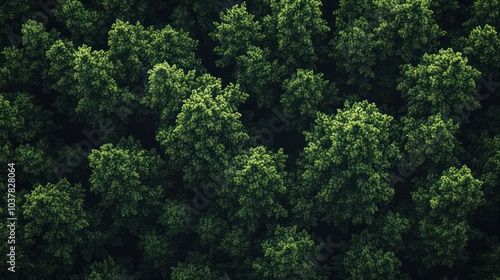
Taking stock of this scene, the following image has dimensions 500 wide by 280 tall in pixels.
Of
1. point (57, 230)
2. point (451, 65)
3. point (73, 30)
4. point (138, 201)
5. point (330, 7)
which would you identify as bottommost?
point (57, 230)

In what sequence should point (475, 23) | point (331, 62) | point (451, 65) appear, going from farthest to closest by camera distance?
point (331, 62) < point (475, 23) < point (451, 65)

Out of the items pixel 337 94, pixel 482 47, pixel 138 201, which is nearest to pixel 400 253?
pixel 337 94

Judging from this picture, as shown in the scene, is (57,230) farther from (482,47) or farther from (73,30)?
(482,47)

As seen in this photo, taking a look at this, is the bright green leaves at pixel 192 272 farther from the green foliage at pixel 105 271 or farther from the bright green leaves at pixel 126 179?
the bright green leaves at pixel 126 179

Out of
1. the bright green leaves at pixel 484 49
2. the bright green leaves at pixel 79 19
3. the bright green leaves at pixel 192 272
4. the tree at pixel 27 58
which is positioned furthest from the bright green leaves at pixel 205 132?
the bright green leaves at pixel 484 49

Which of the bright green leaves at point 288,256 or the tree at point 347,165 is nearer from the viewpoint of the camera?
the tree at point 347,165

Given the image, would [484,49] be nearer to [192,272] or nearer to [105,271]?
[192,272]
